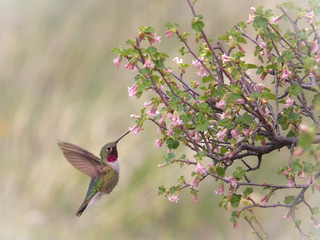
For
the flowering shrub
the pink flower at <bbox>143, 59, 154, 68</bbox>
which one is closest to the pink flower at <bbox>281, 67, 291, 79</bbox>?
the flowering shrub

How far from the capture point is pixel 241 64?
92.0 inches

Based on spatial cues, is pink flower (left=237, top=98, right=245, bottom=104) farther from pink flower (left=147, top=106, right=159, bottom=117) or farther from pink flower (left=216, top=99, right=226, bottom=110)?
pink flower (left=147, top=106, right=159, bottom=117)

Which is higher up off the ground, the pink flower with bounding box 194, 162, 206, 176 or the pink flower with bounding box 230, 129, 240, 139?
the pink flower with bounding box 230, 129, 240, 139

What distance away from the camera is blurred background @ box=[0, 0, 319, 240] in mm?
6184

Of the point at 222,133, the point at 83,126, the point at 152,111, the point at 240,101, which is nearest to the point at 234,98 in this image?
the point at 240,101

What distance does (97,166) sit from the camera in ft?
11.9

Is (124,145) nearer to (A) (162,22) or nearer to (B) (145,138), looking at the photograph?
(B) (145,138)

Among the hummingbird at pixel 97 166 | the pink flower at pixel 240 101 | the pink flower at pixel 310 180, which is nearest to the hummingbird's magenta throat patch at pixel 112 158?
the hummingbird at pixel 97 166

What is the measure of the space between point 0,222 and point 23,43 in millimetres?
2794

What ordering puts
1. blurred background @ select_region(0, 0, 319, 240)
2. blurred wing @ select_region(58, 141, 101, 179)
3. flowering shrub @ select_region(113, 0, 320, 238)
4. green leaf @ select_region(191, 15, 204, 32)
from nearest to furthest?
green leaf @ select_region(191, 15, 204, 32) → flowering shrub @ select_region(113, 0, 320, 238) → blurred wing @ select_region(58, 141, 101, 179) → blurred background @ select_region(0, 0, 319, 240)

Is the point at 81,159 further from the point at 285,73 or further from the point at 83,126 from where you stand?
the point at 83,126

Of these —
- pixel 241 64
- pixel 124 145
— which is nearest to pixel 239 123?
pixel 241 64

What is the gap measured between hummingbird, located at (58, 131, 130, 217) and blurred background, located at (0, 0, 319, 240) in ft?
6.45

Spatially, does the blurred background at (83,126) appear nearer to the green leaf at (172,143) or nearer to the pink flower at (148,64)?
the green leaf at (172,143)
